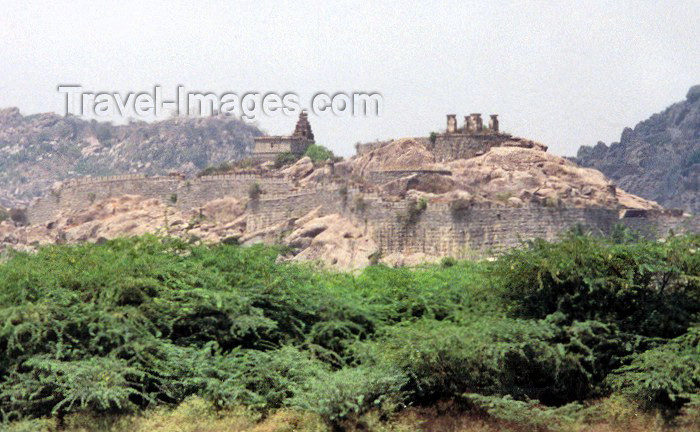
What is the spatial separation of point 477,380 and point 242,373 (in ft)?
12.3

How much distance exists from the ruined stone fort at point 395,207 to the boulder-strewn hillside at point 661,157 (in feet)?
164

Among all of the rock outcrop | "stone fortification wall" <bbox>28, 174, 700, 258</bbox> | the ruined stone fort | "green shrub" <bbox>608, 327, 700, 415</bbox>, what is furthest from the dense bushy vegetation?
the rock outcrop

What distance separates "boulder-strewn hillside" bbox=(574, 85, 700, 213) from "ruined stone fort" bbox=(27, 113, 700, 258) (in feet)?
164

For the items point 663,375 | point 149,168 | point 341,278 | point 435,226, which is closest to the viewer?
point 663,375

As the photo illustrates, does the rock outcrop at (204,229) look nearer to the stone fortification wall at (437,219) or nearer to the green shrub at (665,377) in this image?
the stone fortification wall at (437,219)

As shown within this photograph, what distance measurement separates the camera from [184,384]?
2100 centimetres

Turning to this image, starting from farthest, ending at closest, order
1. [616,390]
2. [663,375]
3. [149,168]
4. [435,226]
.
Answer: [149,168] < [435,226] < [616,390] < [663,375]

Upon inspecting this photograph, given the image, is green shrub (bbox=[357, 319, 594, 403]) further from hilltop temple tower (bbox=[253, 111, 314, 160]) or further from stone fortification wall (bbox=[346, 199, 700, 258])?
hilltop temple tower (bbox=[253, 111, 314, 160])

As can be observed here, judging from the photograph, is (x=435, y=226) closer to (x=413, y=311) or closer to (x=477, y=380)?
(x=413, y=311)

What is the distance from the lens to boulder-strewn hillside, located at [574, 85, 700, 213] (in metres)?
127

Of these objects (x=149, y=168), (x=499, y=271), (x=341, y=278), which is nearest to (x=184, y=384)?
(x=499, y=271)

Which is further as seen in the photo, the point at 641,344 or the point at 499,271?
the point at 499,271

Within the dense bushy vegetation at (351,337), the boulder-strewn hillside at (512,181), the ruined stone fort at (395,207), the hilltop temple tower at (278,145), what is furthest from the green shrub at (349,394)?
the hilltop temple tower at (278,145)

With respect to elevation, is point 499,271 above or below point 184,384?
above
